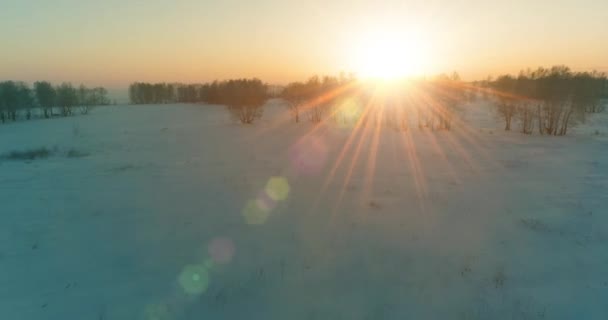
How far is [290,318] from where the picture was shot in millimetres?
5605

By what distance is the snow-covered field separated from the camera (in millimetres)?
5973

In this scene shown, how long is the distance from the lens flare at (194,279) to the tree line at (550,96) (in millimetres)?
35070

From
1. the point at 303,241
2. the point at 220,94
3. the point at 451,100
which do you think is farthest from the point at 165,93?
the point at 303,241

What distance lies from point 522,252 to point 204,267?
819 centimetres

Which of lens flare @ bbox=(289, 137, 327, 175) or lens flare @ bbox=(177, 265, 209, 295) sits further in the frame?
lens flare @ bbox=(289, 137, 327, 175)

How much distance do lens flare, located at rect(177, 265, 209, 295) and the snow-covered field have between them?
0.04m

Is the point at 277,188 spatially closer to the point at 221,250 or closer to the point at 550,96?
the point at 221,250

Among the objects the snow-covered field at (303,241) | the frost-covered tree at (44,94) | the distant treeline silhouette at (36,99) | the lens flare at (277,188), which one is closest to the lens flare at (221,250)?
the snow-covered field at (303,241)

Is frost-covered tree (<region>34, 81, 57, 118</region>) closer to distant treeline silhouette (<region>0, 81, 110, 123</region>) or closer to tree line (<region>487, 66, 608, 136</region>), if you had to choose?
distant treeline silhouette (<region>0, 81, 110, 123</region>)

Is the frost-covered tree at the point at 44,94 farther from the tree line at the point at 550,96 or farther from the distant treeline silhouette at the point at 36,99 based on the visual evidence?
the tree line at the point at 550,96

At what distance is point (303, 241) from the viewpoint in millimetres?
8461

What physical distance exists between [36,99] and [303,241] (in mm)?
84823

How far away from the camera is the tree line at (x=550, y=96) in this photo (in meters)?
27.8

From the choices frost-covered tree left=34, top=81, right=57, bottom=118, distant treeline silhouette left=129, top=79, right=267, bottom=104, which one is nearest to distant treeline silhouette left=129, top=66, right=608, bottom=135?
frost-covered tree left=34, top=81, right=57, bottom=118
